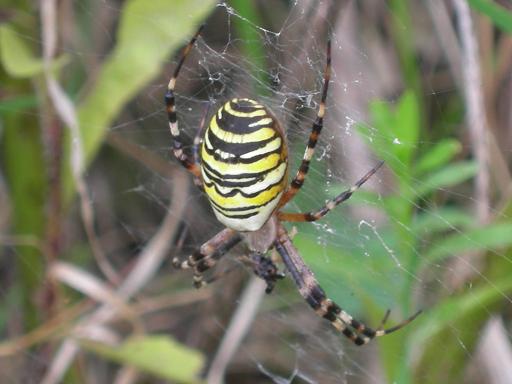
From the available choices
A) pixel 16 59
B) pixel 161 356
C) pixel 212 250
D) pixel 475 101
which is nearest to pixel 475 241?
pixel 475 101

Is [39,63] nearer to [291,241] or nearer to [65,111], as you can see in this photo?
[65,111]

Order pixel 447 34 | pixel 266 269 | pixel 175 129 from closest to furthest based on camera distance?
pixel 175 129
pixel 266 269
pixel 447 34

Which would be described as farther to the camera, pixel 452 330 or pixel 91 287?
pixel 91 287

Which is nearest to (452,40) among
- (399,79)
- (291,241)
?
(399,79)

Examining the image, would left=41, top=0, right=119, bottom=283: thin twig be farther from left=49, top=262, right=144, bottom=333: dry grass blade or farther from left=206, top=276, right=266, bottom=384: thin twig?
left=206, top=276, right=266, bottom=384: thin twig

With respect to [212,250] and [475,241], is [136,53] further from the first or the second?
[475,241]

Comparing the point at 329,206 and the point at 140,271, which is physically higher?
the point at 329,206

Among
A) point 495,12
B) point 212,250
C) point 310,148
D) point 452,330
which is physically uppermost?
point 495,12
